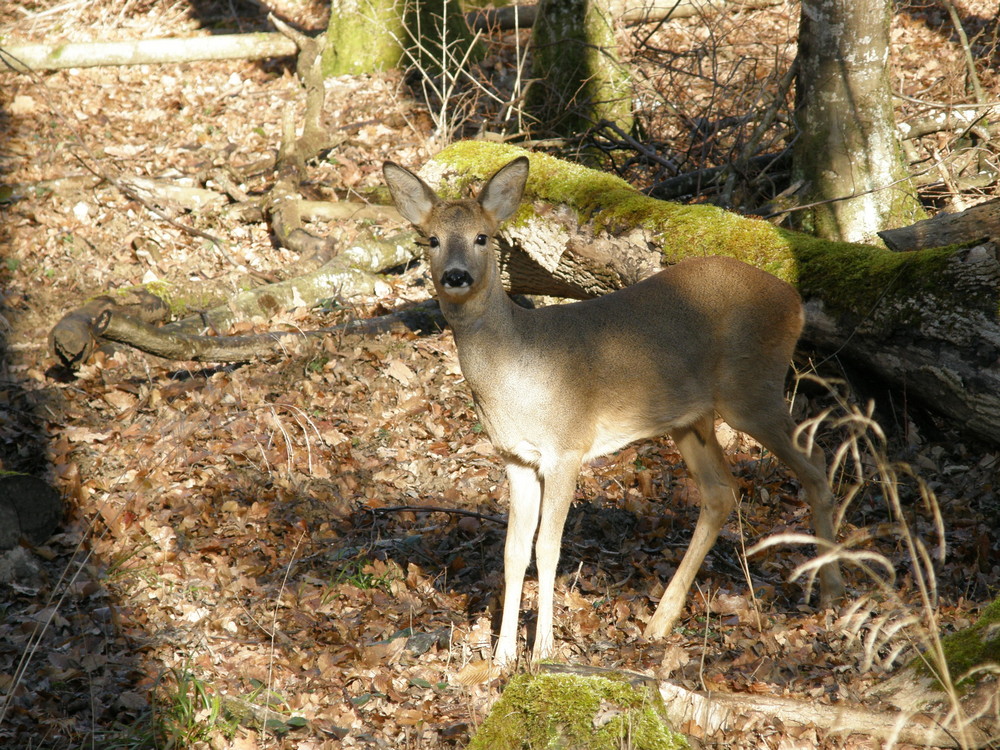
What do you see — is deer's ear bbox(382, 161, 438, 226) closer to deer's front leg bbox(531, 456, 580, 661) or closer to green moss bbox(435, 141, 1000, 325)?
deer's front leg bbox(531, 456, 580, 661)

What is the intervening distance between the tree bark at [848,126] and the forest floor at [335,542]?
1.16 meters

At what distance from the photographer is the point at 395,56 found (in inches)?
580

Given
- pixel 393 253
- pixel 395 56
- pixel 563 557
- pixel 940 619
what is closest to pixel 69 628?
pixel 563 557

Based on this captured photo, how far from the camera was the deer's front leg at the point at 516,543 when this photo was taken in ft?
16.1

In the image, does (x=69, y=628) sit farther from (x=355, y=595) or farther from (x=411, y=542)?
(x=411, y=542)

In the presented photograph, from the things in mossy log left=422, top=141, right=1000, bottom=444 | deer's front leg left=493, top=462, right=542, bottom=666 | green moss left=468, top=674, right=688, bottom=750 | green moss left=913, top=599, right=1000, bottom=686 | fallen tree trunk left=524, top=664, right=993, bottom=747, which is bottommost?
deer's front leg left=493, top=462, right=542, bottom=666

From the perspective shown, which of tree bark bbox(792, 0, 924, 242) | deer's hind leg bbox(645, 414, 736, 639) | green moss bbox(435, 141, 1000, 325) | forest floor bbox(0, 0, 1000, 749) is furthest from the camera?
tree bark bbox(792, 0, 924, 242)

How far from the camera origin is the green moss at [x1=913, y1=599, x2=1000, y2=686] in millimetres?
3564

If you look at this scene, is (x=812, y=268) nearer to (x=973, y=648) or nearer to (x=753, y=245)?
(x=753, y=245)

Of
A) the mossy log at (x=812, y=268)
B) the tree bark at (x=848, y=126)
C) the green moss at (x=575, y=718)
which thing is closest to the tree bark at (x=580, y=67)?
the mossy log at (x=812, y=268)

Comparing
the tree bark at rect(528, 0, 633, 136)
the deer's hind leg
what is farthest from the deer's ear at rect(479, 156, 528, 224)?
the tree bark at rect(528, 0, 633, 136)

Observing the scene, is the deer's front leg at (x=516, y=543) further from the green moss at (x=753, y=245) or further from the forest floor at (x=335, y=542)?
the green moss at (x=753, y=245)

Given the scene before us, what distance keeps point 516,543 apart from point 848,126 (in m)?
5.17

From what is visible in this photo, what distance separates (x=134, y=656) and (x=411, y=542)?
1.87 m
